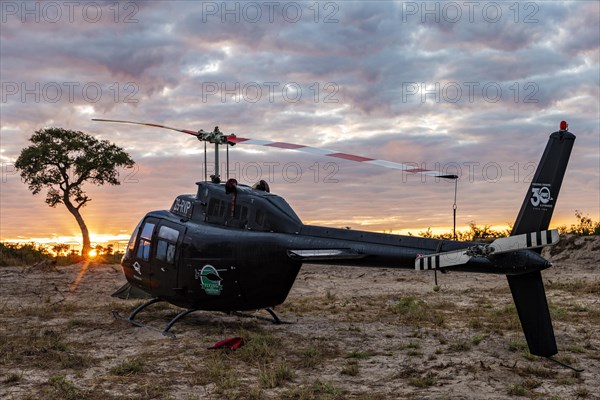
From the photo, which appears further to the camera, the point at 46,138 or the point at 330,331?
the point at 46,138

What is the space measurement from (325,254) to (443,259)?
2.59 metres

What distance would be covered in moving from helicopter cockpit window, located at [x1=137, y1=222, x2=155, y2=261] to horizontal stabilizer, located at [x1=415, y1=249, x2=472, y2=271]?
7.45 meters

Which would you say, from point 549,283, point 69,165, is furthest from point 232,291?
point 69,165

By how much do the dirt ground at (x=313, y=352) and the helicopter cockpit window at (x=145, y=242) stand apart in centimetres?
185

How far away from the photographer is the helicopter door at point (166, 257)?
14.7 metres

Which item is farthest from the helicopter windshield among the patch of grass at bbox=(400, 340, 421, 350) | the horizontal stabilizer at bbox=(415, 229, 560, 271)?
the horizontal stabilizer at bbox=(415, 229, 560, 271)

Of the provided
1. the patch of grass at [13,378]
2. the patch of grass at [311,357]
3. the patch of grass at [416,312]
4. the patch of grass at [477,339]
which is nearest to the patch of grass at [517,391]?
the patch of grass at [477,339]

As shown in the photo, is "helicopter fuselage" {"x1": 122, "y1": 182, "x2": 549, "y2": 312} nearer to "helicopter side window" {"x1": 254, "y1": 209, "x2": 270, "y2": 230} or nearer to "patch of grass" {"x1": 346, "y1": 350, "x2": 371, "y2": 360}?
"helicopter side window" {"x1": 254, "y1": 209, "x2": 270, "y2": 230}

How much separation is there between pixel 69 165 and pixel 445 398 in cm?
4301

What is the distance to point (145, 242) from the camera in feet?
51.3

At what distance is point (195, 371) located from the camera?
A: 11391 mm

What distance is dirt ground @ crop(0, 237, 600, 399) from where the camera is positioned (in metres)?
10.3

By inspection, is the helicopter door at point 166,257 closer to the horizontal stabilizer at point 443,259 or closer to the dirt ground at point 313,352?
the dirt ground at point 313,352

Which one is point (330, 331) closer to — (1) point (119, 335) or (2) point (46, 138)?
(1) point (119, 335)
